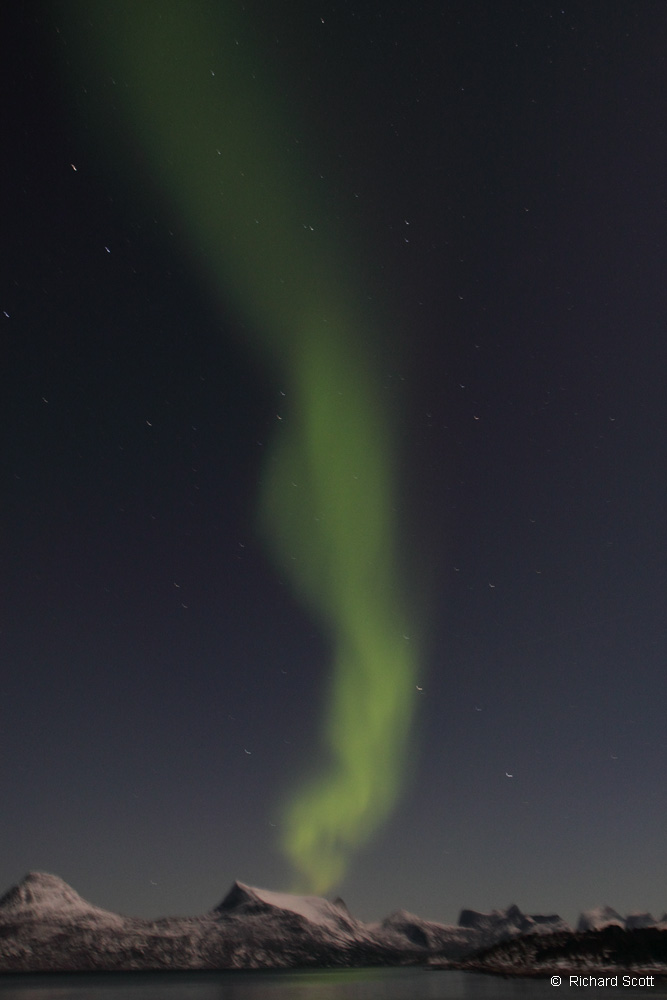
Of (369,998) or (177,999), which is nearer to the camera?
(369,998)

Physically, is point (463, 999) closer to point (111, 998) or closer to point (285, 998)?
point (285, 998)

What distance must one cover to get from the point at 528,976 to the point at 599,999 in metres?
90.6

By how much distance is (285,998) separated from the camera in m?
147

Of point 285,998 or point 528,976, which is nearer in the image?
point 285,998

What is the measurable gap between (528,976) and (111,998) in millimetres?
122068

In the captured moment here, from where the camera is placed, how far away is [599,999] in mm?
124375

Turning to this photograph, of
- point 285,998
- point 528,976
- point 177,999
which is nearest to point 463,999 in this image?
point 285,998

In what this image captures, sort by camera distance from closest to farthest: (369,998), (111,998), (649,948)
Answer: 1. (369,998)
2. (111,998)
3. (649,948)

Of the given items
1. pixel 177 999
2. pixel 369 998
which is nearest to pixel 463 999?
pixel 369 998

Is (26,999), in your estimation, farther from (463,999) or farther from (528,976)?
(528,976)

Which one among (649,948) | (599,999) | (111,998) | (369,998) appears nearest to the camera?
(599,999)

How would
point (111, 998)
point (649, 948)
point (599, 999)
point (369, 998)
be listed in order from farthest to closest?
point (649, 948)
point (111, 998)
point (369, 998)
point (599, 999)

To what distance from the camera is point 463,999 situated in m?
132

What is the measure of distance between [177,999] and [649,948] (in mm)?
135205
